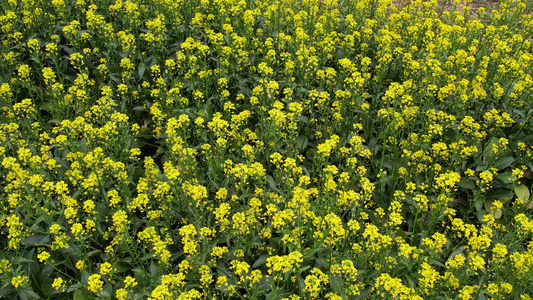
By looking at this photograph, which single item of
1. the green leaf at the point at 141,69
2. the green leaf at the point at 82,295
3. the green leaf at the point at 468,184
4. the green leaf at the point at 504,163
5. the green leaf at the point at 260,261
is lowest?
the green leaf at the point at 82,295

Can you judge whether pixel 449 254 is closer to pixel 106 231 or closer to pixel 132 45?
pixel 106 231

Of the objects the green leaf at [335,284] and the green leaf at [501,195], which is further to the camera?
the green leaf at [501,195]

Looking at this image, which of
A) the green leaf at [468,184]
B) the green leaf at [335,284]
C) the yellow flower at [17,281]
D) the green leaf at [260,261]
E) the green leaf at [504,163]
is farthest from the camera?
the green leaf at [504,163]

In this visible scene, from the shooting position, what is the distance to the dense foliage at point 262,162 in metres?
4.21

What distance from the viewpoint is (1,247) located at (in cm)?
493

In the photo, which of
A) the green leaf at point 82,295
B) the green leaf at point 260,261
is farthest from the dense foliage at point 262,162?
the green leaf at point 260,261

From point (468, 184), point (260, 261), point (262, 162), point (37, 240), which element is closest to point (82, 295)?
point (37, 240)

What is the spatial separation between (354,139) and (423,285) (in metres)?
1.81

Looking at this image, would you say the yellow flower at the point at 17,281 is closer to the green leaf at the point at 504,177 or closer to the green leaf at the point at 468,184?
the green leaf at the point at 468,184

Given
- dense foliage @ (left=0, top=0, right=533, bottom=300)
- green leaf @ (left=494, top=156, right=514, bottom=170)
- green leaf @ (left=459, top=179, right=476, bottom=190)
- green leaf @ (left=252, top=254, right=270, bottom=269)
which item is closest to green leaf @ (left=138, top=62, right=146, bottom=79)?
dense foliage @ (left=0, top=0, right=533, bottom=300)

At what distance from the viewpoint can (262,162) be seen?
17.9 feet

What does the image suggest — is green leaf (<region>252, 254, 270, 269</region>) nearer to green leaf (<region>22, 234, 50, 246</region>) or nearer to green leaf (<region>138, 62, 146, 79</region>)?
green leaf (<region>22, 234, 50, 246</region>)

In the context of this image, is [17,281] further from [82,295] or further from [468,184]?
[468,184]

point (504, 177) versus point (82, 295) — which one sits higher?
point (504, 177)
